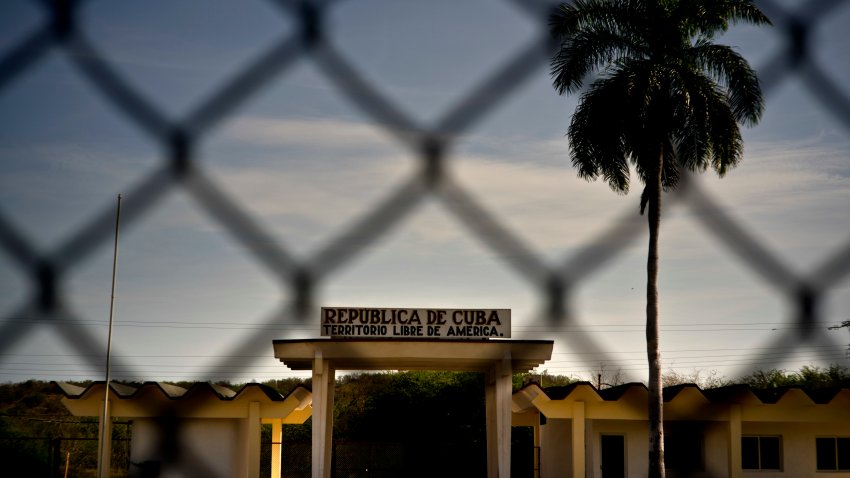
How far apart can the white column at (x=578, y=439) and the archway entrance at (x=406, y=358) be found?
4.29 feet

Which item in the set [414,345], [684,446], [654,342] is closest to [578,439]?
[684,446]

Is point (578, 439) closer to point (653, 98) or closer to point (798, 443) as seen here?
point (798, 443)

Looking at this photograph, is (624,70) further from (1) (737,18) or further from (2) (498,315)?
(2) (498,315)

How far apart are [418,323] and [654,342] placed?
374 centimetres

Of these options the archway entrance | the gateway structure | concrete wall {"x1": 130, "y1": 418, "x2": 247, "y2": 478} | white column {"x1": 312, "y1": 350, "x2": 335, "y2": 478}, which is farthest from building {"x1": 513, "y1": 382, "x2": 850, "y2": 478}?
concrete wall {"x1": 130, "y1": 418, "x2": 247, "y2": 478}

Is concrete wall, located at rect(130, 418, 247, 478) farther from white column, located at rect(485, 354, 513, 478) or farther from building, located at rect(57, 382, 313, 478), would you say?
white column, located at rect(485, 354, 513, 478)

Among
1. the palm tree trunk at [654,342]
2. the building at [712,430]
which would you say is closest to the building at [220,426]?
the building at [712,430]

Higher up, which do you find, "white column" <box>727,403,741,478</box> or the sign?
the sign

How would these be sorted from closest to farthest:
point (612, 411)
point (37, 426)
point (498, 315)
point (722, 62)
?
point (722, 62) → point (498, 315) → point (612, 411) → point (37, 426)

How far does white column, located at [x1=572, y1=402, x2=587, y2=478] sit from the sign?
2.62 metres

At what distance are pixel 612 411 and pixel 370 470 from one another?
9688mm

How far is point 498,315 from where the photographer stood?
15.2 metres

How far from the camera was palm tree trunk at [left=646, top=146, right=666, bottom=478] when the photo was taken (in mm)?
13883

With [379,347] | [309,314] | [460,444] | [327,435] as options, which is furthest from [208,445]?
[309,314]
